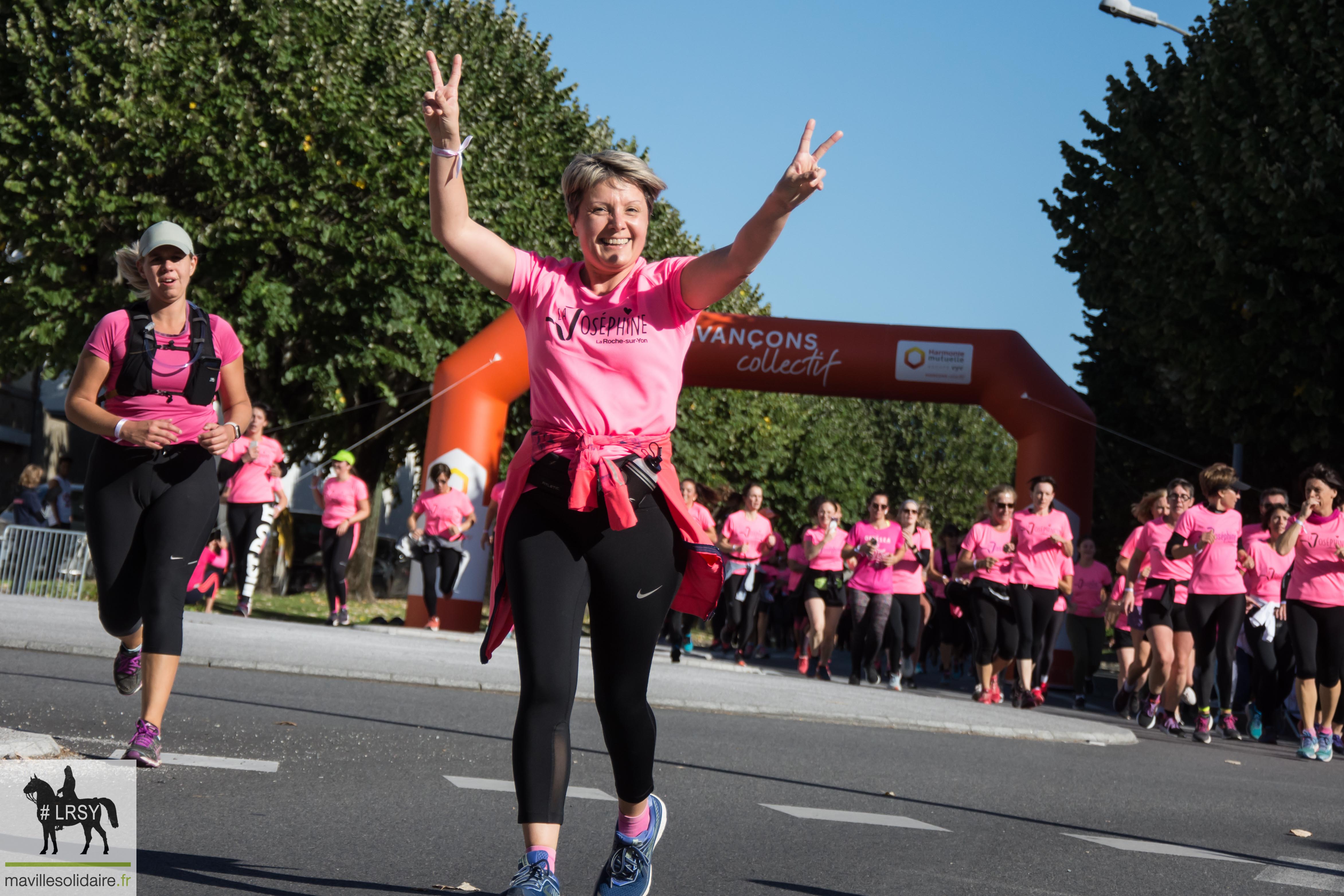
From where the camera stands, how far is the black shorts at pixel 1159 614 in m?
12.1

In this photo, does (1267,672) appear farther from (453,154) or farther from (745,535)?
(453,154)

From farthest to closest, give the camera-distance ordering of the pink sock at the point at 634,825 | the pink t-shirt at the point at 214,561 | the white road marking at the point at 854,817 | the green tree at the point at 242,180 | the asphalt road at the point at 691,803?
1. the green tree at the point at 242,180
2. the pink t-shirt at the point at 214,561
3. the white road marking at the point at 854,817
4. the asphalt road at the point at 691,803
5. the pink sock at the point at 634,825

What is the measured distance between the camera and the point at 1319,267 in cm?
1545

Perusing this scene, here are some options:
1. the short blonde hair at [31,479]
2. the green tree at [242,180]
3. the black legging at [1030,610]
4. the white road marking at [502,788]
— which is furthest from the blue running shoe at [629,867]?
the green tree at [242,180]

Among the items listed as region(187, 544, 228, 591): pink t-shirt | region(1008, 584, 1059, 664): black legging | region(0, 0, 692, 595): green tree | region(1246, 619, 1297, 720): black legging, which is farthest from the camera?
region(0, 0, 692, 595): green tree

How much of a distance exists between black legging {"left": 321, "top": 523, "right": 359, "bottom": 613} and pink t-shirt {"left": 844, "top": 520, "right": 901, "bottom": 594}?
212 inches

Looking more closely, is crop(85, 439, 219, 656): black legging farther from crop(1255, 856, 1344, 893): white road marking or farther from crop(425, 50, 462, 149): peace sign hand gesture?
crop(1255, 856, 1344, 893): white road marking

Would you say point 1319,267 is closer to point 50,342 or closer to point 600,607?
point 600,607

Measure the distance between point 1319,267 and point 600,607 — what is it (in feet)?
45.1

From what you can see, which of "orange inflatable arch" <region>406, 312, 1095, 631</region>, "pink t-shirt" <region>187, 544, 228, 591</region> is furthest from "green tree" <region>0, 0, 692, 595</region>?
"pink t-shirt" <region>187, 544, 228, 591</region>

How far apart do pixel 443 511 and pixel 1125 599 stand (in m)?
7.77

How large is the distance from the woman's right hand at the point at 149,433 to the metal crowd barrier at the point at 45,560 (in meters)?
12.4

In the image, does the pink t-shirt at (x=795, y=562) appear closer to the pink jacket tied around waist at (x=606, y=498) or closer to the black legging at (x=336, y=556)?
the black legging at (x=336, y=556)

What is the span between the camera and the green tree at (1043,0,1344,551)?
612 inches
